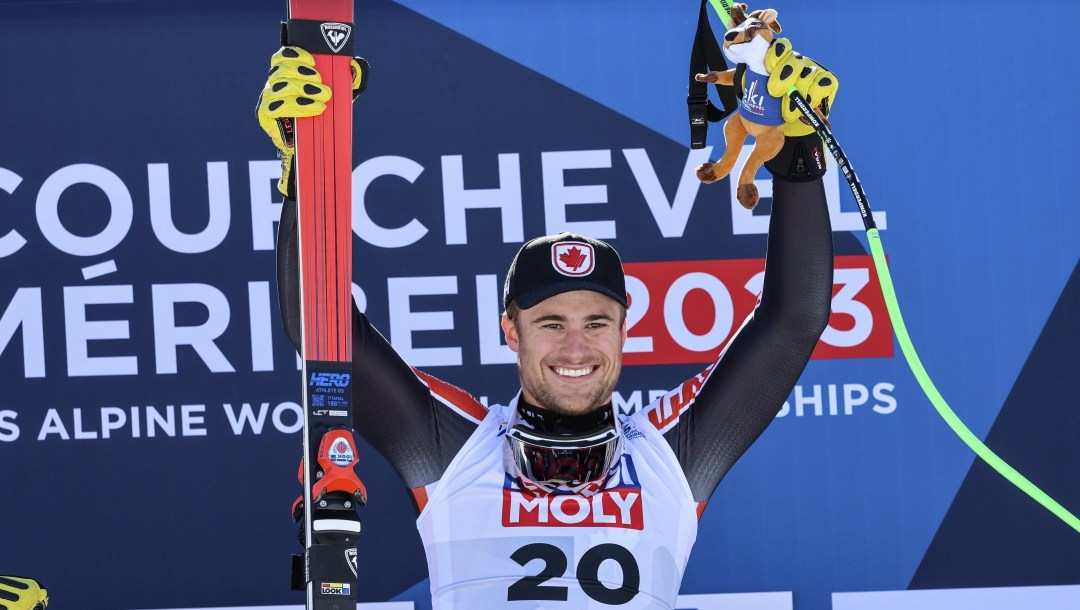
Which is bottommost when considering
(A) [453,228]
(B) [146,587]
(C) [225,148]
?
(B) [146,587]

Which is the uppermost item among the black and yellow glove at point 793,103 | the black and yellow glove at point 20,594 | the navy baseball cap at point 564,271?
the black and yellow glove at point 793,103

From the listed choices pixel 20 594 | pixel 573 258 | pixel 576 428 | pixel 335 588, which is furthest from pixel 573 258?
pixel 20 594

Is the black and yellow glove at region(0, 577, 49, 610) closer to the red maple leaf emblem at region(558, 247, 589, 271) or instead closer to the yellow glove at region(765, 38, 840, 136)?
the red maple leaf emblem at region(558, 247, 589, 271)

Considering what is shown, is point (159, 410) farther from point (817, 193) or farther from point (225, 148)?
point (817, 193)

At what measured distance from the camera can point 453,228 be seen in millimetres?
2953

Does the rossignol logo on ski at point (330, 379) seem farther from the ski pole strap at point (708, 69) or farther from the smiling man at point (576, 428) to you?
the ski pole strap at point (708, 69)

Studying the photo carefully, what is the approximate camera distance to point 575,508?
1964 millimetres

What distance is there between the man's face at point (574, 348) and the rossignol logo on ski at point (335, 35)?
1.75 feet

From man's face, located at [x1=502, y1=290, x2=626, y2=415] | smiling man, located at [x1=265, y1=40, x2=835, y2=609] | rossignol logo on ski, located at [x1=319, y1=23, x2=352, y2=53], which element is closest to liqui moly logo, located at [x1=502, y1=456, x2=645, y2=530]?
smiling man, located at [x1=265, y1=40, x2=835, y2=609]

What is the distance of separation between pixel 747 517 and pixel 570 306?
117 centimetres

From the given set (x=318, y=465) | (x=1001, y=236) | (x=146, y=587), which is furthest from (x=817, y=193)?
(x=146, y=587)

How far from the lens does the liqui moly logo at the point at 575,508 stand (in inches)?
76.7

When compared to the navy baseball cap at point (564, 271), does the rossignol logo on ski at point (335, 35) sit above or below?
above

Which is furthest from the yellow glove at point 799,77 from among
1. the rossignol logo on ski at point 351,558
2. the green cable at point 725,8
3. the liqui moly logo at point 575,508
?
the rossignol logo on ski at point 351,558
